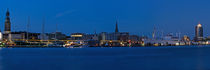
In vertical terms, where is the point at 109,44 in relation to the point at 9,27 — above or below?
below

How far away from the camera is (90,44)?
166 metres

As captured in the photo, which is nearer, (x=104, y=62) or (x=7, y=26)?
(x=104, y=62)

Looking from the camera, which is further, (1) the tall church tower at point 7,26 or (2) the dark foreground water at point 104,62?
(1) the tall church tower at point 7,26

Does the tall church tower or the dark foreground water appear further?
the tall church tower

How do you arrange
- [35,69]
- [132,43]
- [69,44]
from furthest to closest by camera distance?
[132,43], [69,44], [35,69]

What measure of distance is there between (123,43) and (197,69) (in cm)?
16460

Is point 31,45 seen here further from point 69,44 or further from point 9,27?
point 9,27

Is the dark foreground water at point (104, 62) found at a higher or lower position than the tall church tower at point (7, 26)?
lower

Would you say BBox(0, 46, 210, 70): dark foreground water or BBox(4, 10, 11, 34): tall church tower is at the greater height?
BBox(4, 10, 11, 34): tall church tower

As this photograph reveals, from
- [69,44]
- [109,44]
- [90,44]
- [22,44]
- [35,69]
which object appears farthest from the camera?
[109,44]

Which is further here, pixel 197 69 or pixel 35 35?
pixel 35 35

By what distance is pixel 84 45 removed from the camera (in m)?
161

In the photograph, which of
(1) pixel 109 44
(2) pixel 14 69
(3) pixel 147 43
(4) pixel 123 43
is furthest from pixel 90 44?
(2) pixel 14 69

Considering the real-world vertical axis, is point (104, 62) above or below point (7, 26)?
below
